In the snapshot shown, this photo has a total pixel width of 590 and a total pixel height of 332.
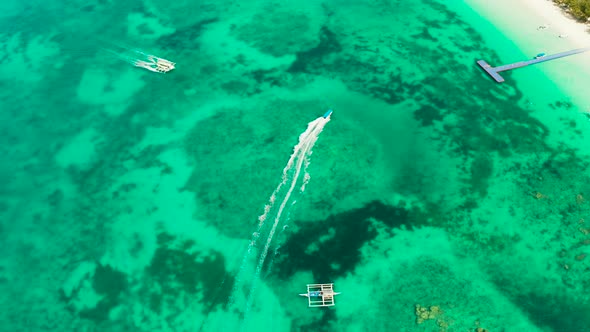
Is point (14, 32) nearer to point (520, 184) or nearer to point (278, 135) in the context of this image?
point (278, 135)

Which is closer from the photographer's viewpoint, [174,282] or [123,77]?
[174,282]

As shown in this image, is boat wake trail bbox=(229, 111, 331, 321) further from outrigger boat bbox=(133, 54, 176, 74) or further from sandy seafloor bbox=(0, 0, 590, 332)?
outrigger boat bbox=(133, 54, 176, 74)

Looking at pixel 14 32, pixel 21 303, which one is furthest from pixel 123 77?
pixel 21 303

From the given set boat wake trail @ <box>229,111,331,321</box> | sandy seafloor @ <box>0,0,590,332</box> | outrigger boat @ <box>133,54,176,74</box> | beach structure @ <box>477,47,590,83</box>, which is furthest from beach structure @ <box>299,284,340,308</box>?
outrigger boat @ <box>133,54,176,74</box>

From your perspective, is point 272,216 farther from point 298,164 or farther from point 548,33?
point 548,33

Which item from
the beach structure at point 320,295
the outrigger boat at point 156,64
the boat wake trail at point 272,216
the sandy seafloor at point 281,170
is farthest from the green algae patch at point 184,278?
the outrigger boat at point 156,64

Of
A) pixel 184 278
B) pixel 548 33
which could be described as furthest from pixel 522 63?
pixel 184 278
